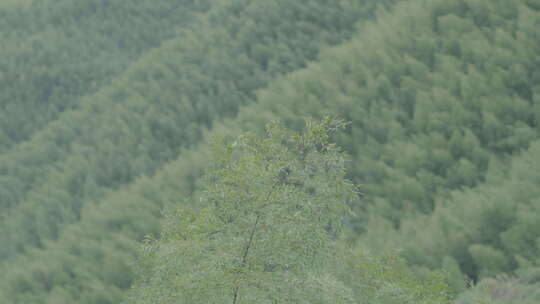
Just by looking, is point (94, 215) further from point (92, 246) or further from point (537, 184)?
point (537, 184)

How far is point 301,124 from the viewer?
1584cm

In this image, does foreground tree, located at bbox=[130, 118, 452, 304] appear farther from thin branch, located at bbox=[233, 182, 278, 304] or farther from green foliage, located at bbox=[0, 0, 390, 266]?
green foliage, located at bbox=[0, 0, 390, 266]

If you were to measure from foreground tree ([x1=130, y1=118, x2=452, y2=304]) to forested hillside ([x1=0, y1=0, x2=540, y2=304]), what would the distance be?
2.11 ft

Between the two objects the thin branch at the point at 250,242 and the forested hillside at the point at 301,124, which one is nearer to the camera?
the thin branch at the point at 250,242

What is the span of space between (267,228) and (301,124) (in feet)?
37.3

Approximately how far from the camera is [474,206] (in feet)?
35.8

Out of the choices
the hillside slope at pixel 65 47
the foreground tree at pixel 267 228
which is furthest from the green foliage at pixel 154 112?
the foreground tree at pixel 267 228

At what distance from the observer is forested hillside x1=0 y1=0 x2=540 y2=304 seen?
1116cm

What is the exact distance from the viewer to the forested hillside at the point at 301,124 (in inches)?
440

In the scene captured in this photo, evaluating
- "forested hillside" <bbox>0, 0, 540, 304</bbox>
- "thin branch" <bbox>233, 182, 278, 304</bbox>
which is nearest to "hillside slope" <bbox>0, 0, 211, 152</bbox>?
"forested hillside" <bbox>0, 0, 540, 304</bbox>

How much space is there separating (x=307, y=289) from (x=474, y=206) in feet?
24.3

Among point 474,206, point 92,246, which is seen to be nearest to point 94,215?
point 92,246

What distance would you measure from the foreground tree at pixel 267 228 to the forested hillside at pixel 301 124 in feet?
2.11

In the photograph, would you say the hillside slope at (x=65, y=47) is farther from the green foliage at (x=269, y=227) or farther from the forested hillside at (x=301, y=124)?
the green foliage at (x=269, y=227)
